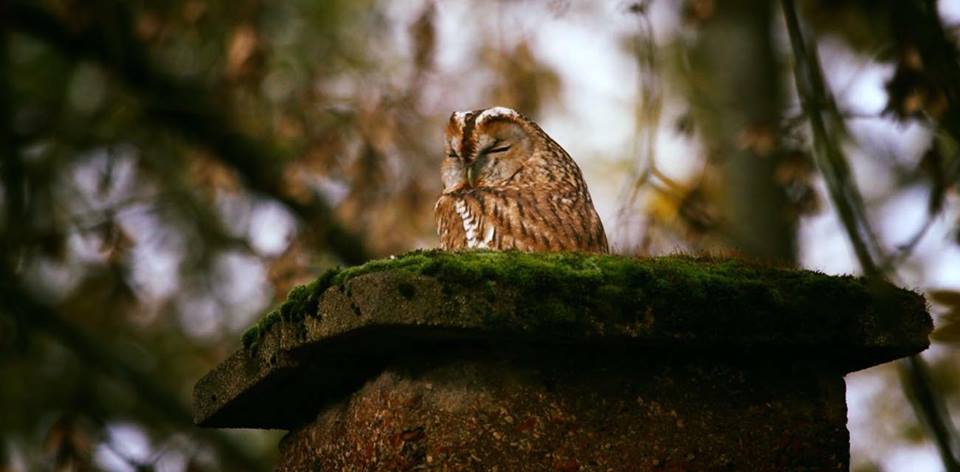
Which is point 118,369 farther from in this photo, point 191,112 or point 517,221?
point 517,221

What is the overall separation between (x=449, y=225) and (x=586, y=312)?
4.87 ft

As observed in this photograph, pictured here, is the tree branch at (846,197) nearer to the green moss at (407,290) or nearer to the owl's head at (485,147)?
the green moss at (407,290)

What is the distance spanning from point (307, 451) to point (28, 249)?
4302mm

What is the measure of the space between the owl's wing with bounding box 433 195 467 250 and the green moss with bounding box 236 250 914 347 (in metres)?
1.16

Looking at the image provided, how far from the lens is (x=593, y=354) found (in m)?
3.00

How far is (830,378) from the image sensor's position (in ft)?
10.4

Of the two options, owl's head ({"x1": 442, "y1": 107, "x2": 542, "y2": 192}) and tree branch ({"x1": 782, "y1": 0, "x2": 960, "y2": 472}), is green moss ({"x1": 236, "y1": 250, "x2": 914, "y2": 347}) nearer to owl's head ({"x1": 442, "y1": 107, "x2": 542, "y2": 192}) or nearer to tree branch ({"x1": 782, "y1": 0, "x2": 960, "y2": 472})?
tree branch ({"x1": 782, "y1": 0, "x2": 960, "y2": 472})

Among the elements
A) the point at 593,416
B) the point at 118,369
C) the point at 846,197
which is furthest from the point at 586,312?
the point at 118,369

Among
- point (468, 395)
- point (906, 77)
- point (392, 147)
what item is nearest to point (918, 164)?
point (906, 77)

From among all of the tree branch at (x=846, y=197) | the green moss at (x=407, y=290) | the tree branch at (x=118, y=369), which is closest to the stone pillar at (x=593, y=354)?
the green moss at (x=407, y=290)

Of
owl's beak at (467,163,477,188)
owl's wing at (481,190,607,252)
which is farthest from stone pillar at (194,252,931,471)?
owl's beak at (467,163,477,188)

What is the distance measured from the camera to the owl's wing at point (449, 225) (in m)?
4.19

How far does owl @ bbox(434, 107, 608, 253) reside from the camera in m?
4.01

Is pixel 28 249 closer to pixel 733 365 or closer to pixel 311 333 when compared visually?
pixel 311 333
